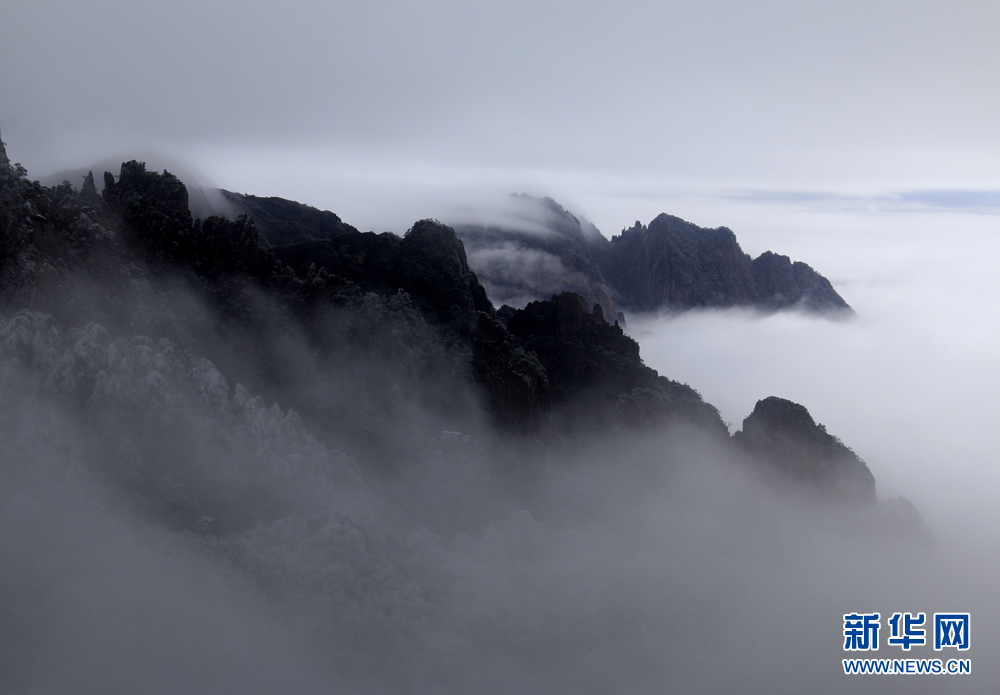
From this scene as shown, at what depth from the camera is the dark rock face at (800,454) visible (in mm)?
71312

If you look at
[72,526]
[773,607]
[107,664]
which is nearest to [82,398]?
[72,526]

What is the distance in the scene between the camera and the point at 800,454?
71.5 metres

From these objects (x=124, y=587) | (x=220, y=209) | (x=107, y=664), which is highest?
(x=220, y=209)

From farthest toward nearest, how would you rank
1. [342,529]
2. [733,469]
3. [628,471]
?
1. [733,469]
2. [628,471]
3. [342,529]

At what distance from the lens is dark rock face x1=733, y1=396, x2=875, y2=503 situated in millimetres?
71312

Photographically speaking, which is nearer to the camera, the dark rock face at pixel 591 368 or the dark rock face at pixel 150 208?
the dark rock face at pixel 150 208

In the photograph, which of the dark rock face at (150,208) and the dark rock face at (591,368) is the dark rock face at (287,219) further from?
the dark rock face at (591,368)

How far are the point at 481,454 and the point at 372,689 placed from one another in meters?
19.2

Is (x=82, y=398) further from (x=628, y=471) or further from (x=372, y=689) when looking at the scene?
(x=628, y=471)

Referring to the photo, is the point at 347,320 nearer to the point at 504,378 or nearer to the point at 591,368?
the point at 504,378

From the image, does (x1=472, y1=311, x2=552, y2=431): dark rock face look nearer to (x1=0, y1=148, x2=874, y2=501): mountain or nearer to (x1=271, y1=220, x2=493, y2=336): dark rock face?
(x1=0, y1=148, x2=874, y2=501): mountain

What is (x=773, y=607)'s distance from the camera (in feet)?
191

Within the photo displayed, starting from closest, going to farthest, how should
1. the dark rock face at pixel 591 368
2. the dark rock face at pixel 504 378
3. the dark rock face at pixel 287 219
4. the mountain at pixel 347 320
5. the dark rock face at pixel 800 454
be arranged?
the mountain at pixel 347 320 → the dark rock face at pixel 504 378 → the dark rock face at pixel 591 368 → the dark rock face at pixel 800 454 → the dark rock face at pixel 287 219

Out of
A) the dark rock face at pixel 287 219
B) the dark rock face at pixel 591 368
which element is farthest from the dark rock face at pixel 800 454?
the dark rock face at pixel 287 219
